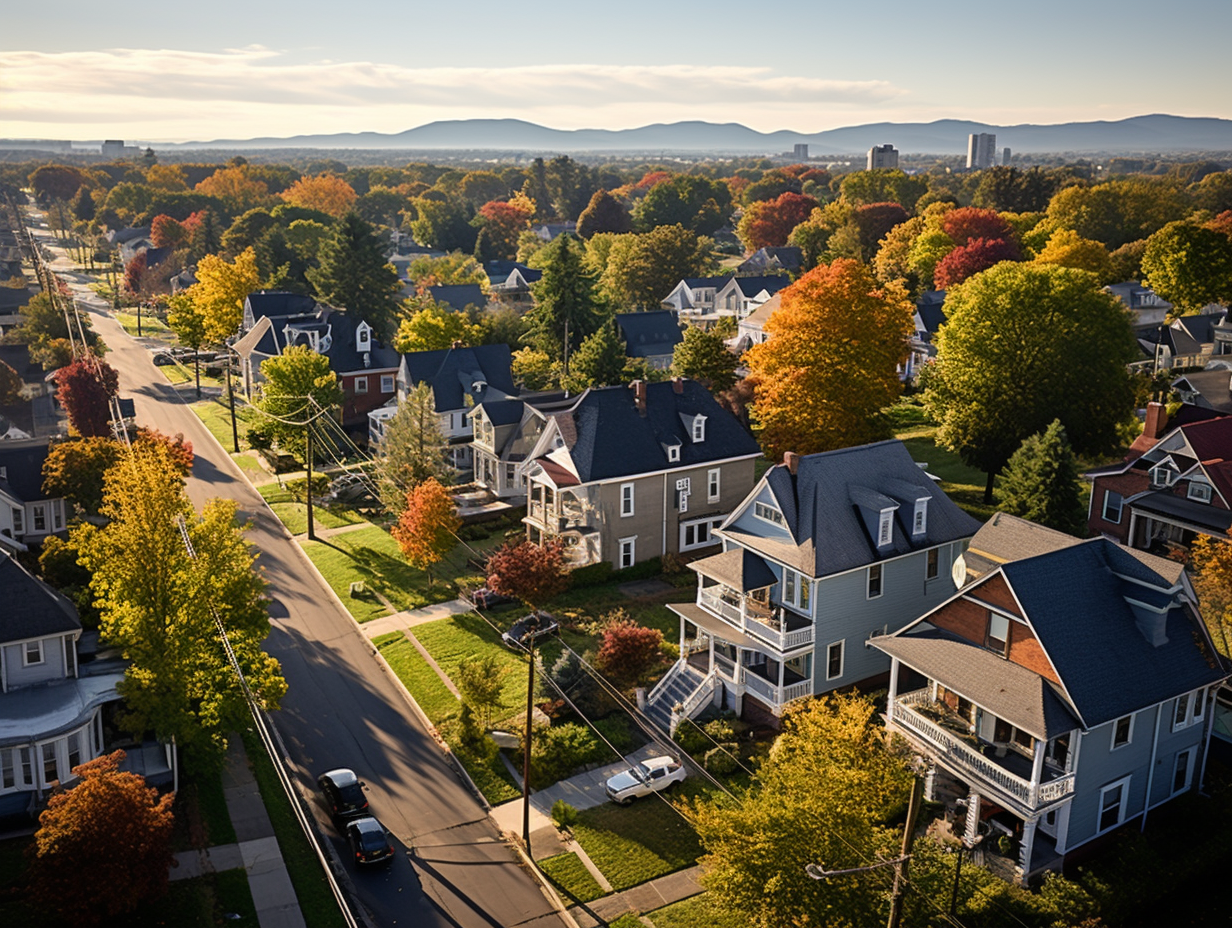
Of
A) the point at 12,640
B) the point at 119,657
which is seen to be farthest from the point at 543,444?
the point at 12,640

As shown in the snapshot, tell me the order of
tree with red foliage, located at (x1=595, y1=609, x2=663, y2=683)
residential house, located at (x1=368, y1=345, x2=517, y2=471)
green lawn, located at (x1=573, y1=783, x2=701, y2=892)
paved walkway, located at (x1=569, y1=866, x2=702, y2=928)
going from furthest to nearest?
residential house, located at (x1=368, y1=345, x2=517, y2=471) < tree with red foliage, located at (x1=595, y1=609, x2=663, y2=683) < green lawn, located at (x1=573, y1=783, x2=701, y2=892) < paved walkway, located at (x1=569, y1=866, x2=702, y2=928)

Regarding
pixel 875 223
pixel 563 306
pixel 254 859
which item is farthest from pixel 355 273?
pixel 875 223

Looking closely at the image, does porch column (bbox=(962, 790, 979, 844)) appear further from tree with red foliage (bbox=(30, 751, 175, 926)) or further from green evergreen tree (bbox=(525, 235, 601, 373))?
green evergreen tree (bbox=(525, 235, 601, 373))

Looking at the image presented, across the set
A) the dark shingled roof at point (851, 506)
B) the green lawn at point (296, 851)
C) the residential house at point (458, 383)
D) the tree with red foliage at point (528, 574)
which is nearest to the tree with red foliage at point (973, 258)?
the residential house at point (458, 383)

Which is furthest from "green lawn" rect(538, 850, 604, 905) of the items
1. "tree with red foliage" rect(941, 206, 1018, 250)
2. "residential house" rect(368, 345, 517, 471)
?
"tree with red foliage" rect(941, 206, 1018, 250)

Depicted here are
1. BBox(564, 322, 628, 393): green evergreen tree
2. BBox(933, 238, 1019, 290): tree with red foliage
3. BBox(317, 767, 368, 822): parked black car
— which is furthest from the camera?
BBox(933, 238, 1019, 290): tree with red foliage

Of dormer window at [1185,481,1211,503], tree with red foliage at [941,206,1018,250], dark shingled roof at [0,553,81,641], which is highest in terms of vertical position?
tree with red foliage at [941,206,1018,250]
